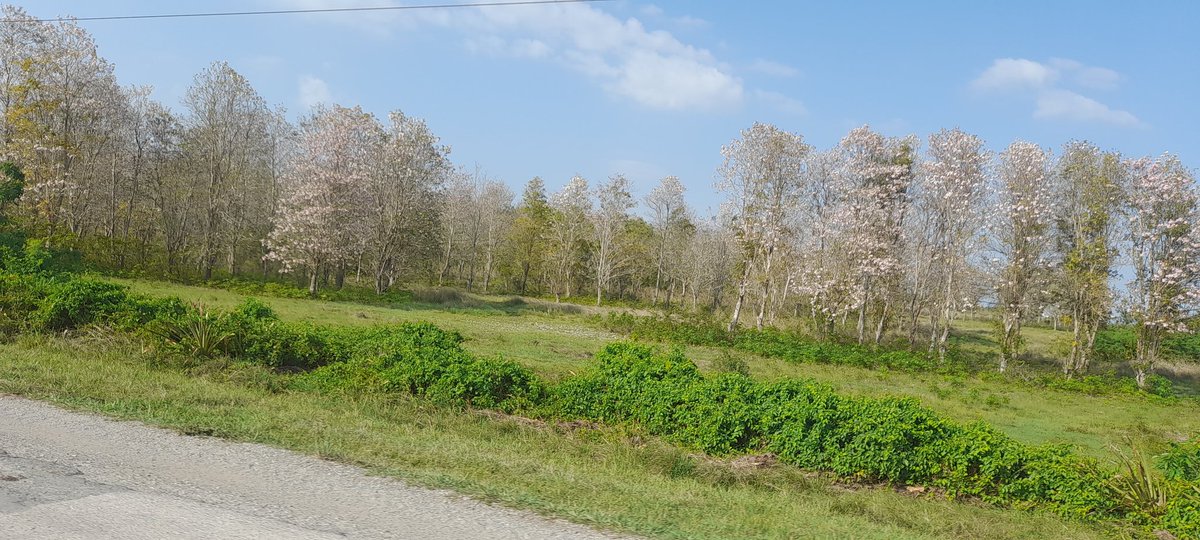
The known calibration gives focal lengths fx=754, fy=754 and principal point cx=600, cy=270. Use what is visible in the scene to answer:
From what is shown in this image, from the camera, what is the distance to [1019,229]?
2853 centimetres

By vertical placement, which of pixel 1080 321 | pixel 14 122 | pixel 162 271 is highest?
pixel 14 122

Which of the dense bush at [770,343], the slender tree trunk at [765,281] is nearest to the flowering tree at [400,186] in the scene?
the dense bush at [770,343]

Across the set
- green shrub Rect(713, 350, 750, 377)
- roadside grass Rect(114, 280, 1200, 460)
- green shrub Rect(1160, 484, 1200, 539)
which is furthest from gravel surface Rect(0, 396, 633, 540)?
green shrub Rect(713, 350, 750, 377)

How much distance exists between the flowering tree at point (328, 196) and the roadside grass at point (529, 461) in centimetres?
2805

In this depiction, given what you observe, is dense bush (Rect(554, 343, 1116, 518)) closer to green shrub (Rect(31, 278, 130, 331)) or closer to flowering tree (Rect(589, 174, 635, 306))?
green shrub (Rect(31, 278, 130, 331))

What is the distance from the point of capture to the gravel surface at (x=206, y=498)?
452 cm

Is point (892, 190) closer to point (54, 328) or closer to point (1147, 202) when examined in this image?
point (1147, 202)

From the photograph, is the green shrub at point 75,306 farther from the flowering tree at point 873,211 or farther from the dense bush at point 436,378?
the flowering tree at point 873,211

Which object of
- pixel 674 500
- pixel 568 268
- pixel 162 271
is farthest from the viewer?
pixel 568 268

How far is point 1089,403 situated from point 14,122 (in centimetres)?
4188

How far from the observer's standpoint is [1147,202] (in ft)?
88.9

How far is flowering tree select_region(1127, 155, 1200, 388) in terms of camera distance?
2661cm

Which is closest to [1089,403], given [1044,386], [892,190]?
[1044,386]

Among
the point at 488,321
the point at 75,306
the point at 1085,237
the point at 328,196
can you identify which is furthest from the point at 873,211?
the point at 75,306
